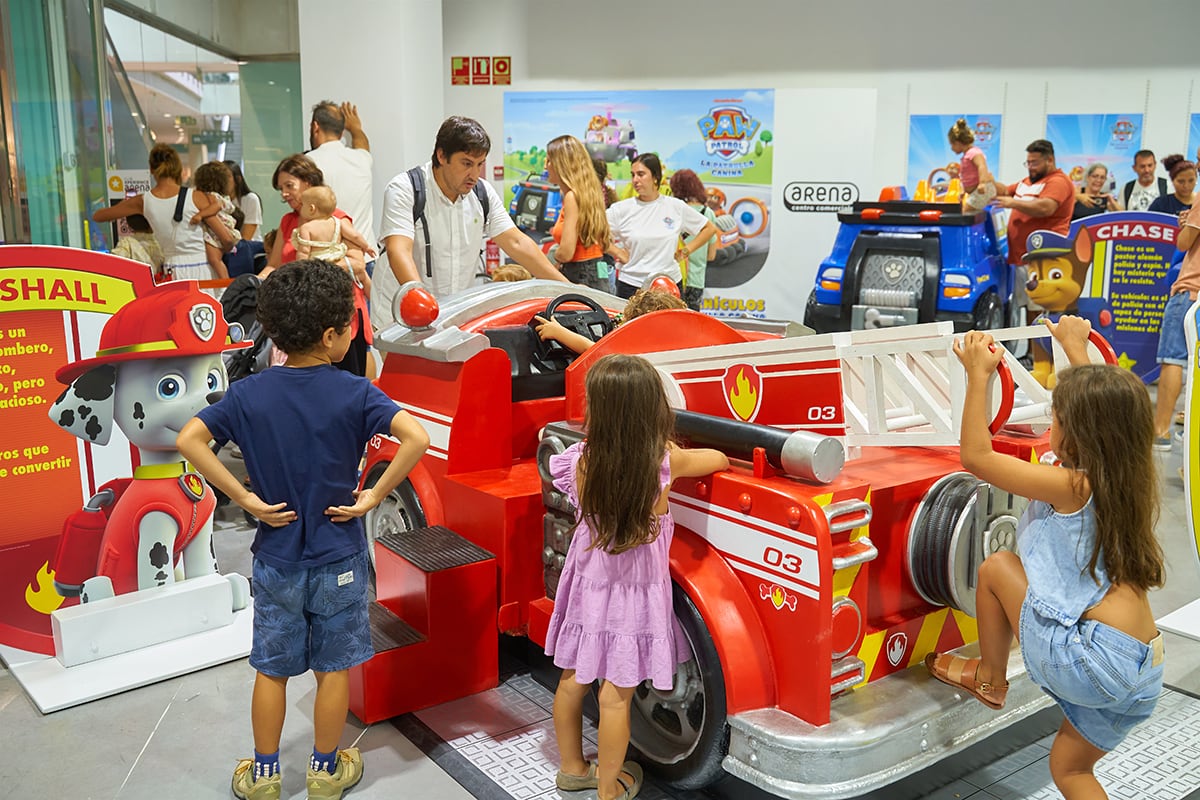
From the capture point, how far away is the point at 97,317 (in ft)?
12.5

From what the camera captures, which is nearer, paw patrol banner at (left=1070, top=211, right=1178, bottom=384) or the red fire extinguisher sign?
paw patrol banner at (left=1070, top=211, right=1178, bottom=384)

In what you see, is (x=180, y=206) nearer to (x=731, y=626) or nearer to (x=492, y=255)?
(x=492, y=255)

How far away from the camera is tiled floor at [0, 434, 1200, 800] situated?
2893 mm

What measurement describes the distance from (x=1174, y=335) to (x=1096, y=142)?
529 cm

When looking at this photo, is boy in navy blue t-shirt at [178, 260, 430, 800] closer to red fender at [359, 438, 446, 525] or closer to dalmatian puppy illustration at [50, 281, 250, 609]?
red fender at [359, 438, 446, 525]

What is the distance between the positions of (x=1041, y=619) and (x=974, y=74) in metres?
10.0

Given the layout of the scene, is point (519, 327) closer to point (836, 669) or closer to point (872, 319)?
point (836, 669)

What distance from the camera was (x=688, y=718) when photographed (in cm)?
283

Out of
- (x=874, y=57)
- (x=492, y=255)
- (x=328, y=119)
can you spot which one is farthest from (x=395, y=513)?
(x=874, y=57)

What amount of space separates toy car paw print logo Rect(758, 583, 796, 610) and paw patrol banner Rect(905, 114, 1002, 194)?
9.63m

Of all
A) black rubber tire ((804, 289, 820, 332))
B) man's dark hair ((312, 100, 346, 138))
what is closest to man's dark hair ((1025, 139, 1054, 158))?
black rubber tire ((804, 289, 820, 332))

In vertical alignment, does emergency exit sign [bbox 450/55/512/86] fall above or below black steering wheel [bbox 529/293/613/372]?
above

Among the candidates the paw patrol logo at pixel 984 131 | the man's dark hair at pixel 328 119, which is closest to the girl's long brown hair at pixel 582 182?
the man's dark hair at pixel 328 119

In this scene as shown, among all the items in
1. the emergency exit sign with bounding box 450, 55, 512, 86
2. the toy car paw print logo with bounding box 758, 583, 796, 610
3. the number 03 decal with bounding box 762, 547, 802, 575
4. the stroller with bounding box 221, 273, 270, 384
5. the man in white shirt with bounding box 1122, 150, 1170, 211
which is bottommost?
the toy car paw print logo with bounding box 758, 583, 796, 610
